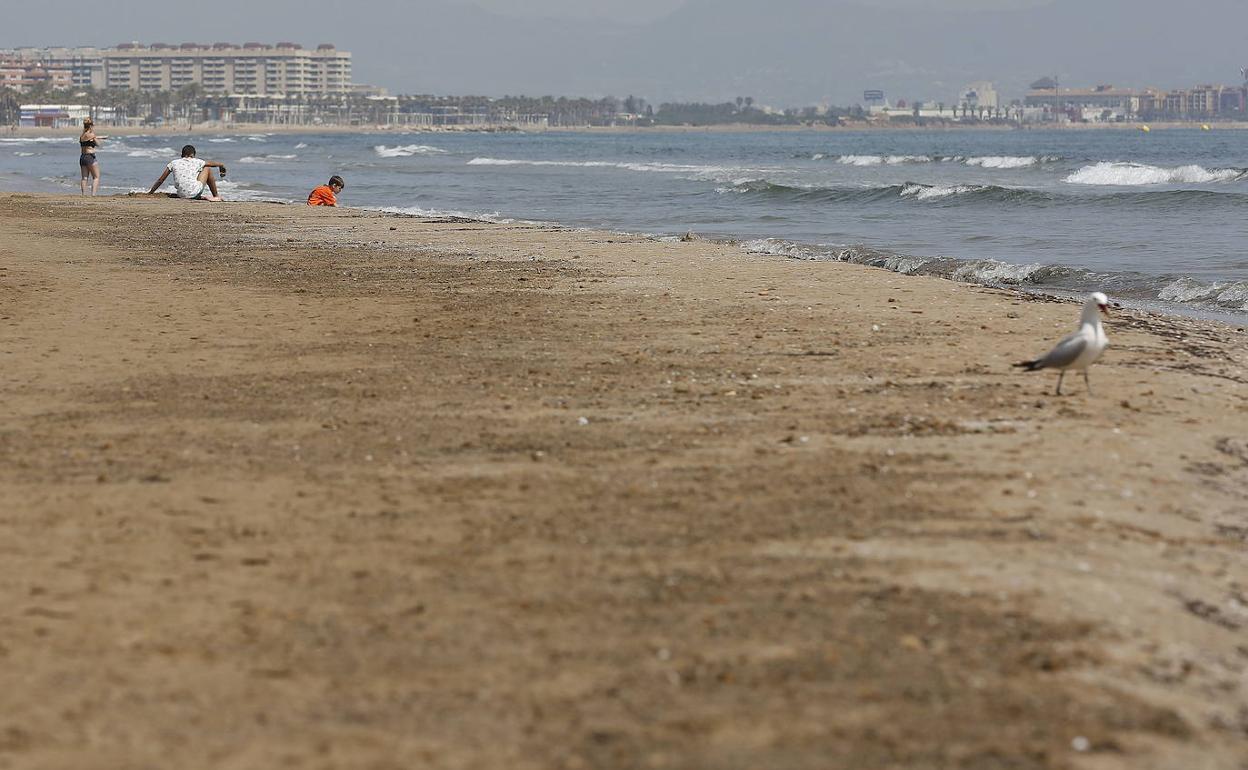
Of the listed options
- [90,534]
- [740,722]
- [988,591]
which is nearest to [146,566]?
[90,534]

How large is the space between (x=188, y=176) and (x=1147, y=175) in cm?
3370

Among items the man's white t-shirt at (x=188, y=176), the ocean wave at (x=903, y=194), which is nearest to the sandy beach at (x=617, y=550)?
the man's white t-shirt at (x=188, y=176)

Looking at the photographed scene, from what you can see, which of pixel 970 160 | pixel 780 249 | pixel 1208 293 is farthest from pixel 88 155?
pixel 970 160

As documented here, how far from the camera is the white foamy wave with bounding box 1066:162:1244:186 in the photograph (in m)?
47.8

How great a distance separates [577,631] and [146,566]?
4.83 ft

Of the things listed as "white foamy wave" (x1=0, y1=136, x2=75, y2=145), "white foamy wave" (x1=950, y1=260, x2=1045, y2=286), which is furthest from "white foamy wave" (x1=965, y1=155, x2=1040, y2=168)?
"white foamy wave" (x1=0, y1=136, x2=75, y2=145)

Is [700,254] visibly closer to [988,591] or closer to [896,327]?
[896,327]

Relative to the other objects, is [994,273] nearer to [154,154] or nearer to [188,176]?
[188,176]

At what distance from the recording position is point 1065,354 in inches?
297

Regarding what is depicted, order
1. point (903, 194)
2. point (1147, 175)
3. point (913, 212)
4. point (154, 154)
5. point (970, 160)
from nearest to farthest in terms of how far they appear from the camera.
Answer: point (913, 212) < point (903, 194) < point (1147, 175) < point (970, 160) < point (154, 154)

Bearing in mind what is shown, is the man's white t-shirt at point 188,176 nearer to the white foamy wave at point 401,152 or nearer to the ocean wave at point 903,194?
the ocean wave at point 903,194

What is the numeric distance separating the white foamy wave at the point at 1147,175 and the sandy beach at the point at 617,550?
3983 cm

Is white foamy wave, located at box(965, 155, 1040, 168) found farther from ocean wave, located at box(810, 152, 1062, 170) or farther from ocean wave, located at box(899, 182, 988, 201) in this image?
ocean wave, located at box(899, 182, 988, 201)

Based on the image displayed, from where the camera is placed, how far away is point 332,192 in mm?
25141
